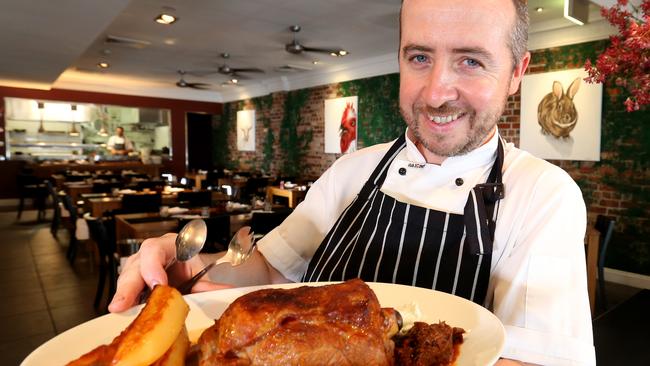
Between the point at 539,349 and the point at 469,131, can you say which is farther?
the point at 469,131

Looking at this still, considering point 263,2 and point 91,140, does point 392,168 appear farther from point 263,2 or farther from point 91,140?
point 91,140

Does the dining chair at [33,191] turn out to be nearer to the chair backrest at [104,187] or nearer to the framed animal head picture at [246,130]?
the chair backrest at [104,187]

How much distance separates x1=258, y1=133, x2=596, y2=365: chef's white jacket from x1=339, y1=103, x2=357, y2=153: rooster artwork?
8.25 m

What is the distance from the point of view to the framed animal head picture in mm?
13125

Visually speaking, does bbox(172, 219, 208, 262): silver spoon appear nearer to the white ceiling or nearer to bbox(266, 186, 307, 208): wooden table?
the white ceiling

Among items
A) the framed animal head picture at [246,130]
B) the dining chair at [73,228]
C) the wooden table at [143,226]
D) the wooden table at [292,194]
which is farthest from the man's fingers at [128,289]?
the framed animal head picture at [246,130]

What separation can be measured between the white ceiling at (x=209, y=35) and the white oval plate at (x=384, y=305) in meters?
5.00

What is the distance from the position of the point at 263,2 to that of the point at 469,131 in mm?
5151

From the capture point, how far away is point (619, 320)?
7.01 feet

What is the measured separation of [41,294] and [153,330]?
514 cm

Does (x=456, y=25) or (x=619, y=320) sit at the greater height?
(x=456, y=25)

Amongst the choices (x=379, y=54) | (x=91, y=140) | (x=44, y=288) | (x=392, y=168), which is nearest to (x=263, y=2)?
(x=379, y=54)

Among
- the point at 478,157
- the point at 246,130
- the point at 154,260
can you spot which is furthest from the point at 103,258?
the point at 246,130

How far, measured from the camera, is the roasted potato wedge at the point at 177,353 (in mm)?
600
